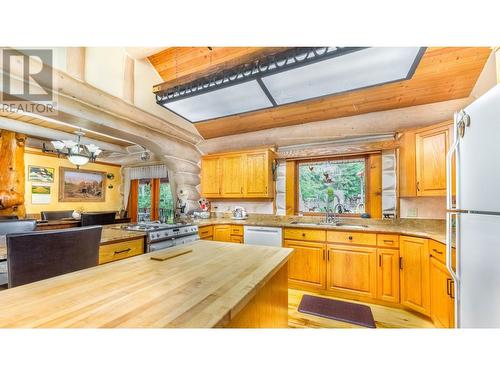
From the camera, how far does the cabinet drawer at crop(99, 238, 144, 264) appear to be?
6.12 ft

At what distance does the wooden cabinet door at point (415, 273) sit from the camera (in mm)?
2042

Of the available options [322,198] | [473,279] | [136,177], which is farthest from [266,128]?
[136,177]

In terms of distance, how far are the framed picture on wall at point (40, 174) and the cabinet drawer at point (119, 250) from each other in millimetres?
5332

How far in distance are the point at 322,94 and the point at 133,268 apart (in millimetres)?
2080

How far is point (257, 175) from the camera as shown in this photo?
346 centimetres

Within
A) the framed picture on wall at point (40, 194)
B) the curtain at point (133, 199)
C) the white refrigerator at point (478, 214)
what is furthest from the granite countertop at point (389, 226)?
the framed picture on wall at point (40, 194)

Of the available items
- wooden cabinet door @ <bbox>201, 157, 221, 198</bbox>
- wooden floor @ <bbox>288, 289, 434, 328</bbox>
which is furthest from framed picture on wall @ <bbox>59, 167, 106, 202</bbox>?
wooden floor @ <bbox>288, 289, 434, 328</bbox>

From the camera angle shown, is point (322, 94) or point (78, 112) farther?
point (78, 112)

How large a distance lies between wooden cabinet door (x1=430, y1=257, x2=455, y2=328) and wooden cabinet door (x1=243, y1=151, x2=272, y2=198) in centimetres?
217

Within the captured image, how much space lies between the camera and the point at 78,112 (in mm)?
2309

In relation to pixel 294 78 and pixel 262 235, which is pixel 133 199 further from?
pixel 294 78

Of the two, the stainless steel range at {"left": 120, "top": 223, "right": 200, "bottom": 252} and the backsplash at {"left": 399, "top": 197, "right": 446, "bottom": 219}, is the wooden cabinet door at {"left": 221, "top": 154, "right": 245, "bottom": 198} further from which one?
the backsplash at {"left": 399, "top": 197, "right": 446, "bottom": 219}

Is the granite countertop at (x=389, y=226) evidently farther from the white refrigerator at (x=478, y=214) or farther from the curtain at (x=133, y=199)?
the curtain at (x=133, y=199)
